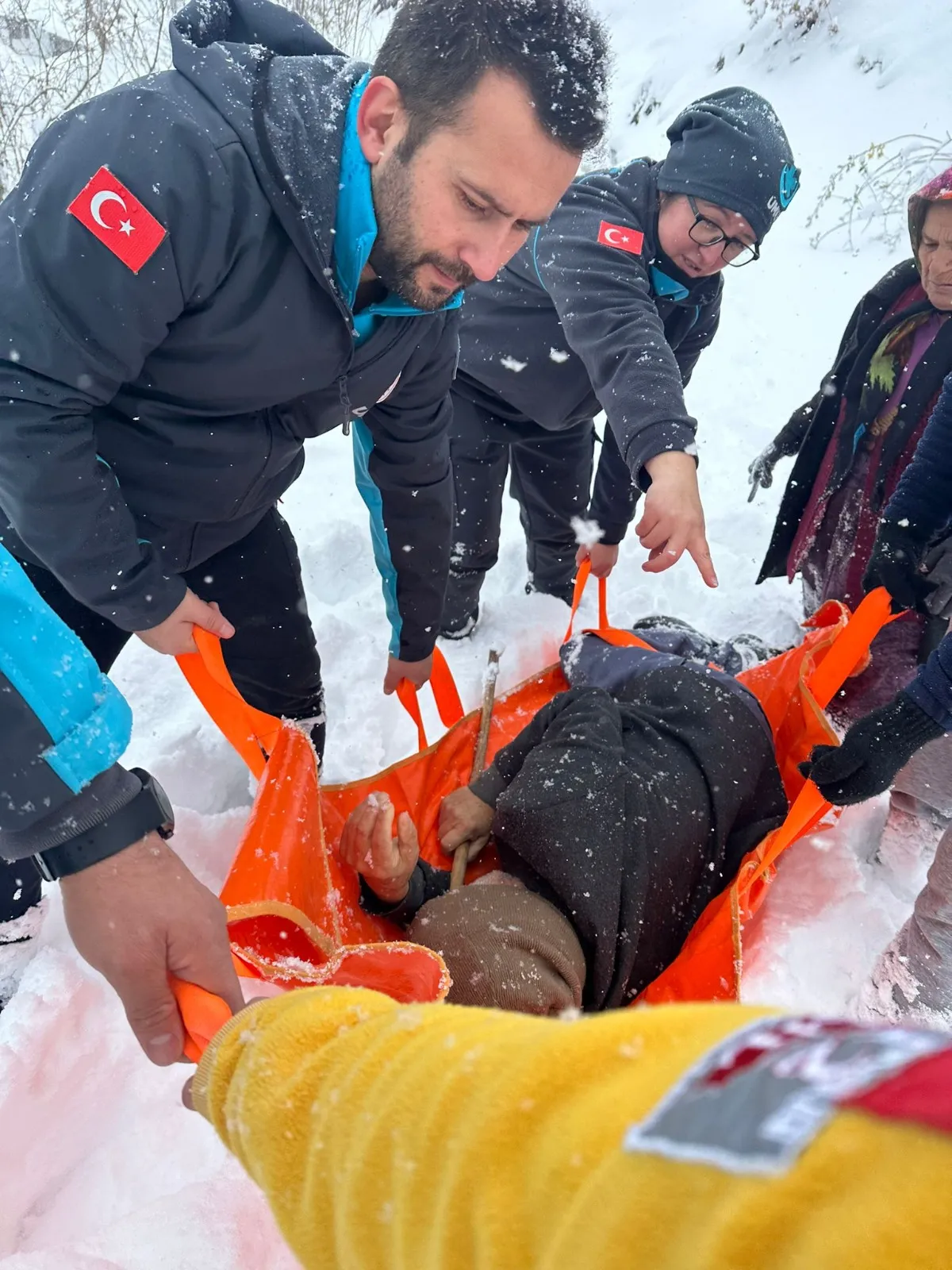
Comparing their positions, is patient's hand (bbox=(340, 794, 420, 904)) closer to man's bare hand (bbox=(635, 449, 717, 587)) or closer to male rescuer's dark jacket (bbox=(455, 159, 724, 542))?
man's bare hand (bbox=(635, 449, 717, 587))

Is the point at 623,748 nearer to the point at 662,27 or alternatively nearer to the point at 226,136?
the point at 226,136

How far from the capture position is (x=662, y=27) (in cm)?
696

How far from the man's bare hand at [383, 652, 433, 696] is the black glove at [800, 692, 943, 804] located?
2.95 ft

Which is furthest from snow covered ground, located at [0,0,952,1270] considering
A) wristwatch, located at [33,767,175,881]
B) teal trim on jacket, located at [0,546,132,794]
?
teal trim on jacket, located at [0,546,132,794]

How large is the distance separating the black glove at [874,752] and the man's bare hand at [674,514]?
0.39 m

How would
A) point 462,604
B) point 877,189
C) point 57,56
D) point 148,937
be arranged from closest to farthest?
1. point 148,937
2. point 462,604
3. point 57,56
4. point 877,189

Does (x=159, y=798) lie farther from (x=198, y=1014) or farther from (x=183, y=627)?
(x=183, y=627)

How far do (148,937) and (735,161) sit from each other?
1.78 meters

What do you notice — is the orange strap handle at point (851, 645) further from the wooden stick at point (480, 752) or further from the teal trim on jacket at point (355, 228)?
the teal trim on jacket at point (355, 228)

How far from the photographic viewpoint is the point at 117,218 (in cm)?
93

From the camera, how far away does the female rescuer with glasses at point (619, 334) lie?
1479 mm

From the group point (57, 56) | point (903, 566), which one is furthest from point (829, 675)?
point (57, 56)

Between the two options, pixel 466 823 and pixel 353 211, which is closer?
pixel 353 211

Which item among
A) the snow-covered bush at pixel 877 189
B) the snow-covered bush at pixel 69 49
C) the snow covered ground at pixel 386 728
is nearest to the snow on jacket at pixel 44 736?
the snow covered ground at pixel 386 728
